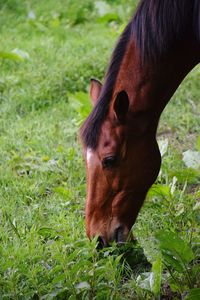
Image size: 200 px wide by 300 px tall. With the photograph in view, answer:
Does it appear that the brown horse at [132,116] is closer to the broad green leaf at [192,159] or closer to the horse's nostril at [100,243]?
the horse's nostril at [100,243]

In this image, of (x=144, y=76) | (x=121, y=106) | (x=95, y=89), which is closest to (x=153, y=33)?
(x=144, y=76)

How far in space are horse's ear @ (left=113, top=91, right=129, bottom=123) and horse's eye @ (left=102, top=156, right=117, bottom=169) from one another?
0.19m

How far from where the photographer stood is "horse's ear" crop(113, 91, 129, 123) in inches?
158

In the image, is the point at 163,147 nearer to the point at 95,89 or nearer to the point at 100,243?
the point at 95,89

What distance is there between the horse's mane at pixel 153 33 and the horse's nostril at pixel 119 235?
0.42 metres

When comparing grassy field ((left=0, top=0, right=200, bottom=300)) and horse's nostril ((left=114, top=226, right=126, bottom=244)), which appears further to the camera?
horse's nostril ((left=114, top=226, right=126, bottom=244))

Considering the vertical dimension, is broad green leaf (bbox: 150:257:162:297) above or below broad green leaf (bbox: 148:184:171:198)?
below

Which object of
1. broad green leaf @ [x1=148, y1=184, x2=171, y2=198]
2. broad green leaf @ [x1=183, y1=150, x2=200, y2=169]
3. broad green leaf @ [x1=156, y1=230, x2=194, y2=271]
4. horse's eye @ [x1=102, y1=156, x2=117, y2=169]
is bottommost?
broad green leaf @ [x1=156, y1=230, x2=194, y2=271]

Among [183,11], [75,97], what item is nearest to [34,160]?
[75,97]

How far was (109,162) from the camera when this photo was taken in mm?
4109

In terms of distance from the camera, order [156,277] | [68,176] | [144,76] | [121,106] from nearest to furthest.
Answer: [156,277] < [121,106] < [144,76] < [68,176]

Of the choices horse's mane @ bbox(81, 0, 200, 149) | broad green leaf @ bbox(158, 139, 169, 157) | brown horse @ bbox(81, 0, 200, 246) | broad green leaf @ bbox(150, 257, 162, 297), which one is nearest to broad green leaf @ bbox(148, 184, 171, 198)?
brown horse @ bbox(81, 0, 200, 246)

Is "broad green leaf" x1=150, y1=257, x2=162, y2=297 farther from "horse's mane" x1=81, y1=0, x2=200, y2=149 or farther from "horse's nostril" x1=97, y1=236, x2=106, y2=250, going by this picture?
"horse's mane" x1=81, y1=0, x2=200, y2=149

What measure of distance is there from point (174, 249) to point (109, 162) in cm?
61
